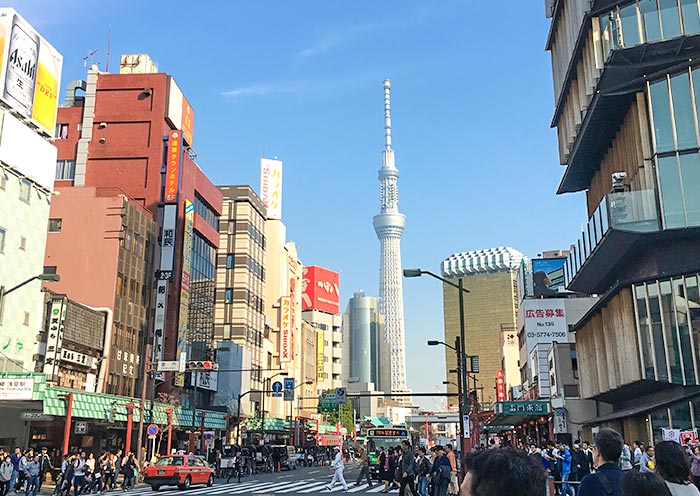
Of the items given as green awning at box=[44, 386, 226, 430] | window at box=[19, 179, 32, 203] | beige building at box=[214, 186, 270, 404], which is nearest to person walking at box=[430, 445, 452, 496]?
green awning at box=[44, 386, 226, 430]

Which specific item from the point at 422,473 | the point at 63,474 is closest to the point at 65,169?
the point at 63,474

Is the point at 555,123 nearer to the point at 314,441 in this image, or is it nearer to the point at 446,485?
the point at 446,485

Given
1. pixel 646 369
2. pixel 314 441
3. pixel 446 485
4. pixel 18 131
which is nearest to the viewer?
pixel 446 485

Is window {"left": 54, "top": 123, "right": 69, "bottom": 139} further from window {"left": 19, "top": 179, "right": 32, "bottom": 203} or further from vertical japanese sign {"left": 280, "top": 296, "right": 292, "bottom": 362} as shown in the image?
vertical japanese sign {"left": 280, "top": 296, "right": 292, "bottom": 362}

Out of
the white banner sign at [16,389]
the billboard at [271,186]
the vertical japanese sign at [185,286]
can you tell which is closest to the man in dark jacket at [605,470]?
the white banner sign at [16,389]

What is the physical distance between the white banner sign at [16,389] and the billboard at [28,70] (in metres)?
16.0

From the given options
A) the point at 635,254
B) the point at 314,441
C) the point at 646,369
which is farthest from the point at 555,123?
the point at 314,441

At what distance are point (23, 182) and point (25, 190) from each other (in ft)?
1.60

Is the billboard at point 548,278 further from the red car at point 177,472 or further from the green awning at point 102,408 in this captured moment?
the red car at point 177,472

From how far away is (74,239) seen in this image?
2064 inches

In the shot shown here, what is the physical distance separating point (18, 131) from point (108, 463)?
19.6m

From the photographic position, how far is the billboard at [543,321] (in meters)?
78.1

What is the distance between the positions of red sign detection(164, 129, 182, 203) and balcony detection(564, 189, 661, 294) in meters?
33.6

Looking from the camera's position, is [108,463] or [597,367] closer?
[108,463]
